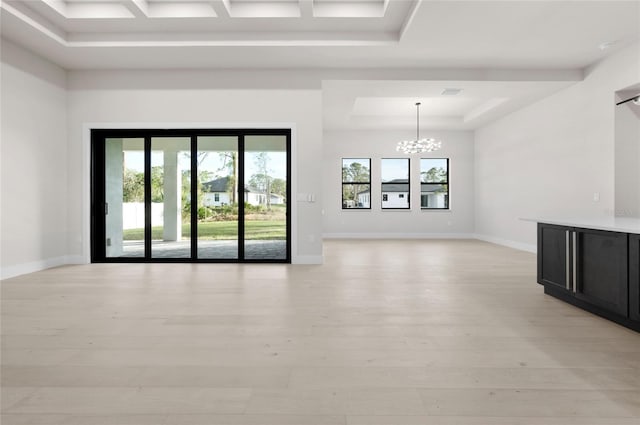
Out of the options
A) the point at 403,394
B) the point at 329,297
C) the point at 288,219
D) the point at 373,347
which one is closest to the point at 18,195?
the point at 288,219

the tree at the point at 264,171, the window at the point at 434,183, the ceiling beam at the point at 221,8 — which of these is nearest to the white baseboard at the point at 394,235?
the window at the point at 434,183

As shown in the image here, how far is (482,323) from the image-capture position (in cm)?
293

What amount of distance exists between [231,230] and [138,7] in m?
3.34

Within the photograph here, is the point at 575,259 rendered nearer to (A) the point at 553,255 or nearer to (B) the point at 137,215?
(A) the point at 553,255

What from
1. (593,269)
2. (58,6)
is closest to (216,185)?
(58,6)

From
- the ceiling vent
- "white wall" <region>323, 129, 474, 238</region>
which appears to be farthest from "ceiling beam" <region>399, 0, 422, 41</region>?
"white wall" <region>323, 129, 474, 238</region>

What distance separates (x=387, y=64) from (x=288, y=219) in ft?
9.62

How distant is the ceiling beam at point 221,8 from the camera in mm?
4336

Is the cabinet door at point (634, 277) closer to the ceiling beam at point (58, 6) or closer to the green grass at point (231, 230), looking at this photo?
the green grass at point (231, 230)

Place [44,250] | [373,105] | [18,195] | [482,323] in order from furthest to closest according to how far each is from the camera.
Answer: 1. [373,105]
2. [44,250]
3. [18,195]
4. [482,323]

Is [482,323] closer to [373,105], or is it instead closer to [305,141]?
[305,141]

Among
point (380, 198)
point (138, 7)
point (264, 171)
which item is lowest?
point (380, 198)

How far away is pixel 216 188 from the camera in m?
6.12

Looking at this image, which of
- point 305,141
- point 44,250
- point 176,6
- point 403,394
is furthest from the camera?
point 305,141
